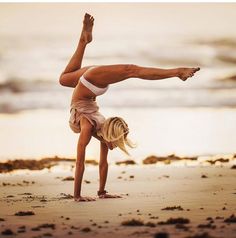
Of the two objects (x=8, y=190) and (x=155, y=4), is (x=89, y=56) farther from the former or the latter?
(x=8, y=190)

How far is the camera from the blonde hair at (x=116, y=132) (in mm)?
4613

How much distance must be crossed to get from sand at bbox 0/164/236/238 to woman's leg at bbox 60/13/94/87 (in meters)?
0.97

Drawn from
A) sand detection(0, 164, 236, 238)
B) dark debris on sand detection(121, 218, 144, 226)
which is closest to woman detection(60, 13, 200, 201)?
sand detection(0, 164, 236, 238)

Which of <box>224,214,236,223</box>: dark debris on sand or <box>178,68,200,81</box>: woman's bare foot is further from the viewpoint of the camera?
<box>178,68,200,81</box>: woman's bare foot

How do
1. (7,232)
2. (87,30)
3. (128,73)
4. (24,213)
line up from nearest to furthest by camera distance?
(7,232), (24,213), (128,73), (87,30)

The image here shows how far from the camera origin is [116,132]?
15.2 ft

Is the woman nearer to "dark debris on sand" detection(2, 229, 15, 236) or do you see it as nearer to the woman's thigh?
the woman's thigh

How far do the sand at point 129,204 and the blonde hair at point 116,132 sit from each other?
17.9 inches

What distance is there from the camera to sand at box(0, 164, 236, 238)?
3332 millimetres

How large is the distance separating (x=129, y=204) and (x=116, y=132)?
57cm

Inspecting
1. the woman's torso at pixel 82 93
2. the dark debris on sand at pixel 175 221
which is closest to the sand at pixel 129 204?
the dark debris on sand at pixel 175 221

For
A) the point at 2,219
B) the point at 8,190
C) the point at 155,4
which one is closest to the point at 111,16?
the point at 155,4

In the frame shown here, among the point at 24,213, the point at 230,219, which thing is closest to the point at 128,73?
the point at 24,213

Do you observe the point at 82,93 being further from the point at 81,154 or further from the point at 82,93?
the point at 81,154
